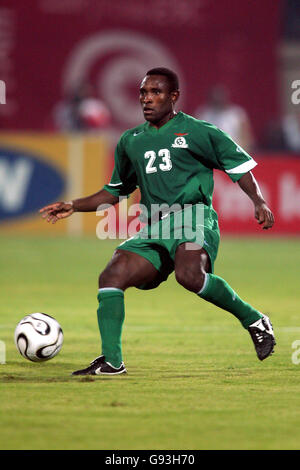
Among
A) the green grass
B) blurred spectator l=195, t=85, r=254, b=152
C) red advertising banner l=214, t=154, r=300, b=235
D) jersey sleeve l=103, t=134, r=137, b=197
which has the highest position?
blurred spectator l=195, t=85, r=254, b=152

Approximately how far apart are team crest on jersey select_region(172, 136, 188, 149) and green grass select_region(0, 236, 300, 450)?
1.57 meters

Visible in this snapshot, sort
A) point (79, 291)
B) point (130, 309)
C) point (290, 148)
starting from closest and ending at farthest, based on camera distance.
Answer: point (130, 309) → point (79, 291) → point (290, 148)

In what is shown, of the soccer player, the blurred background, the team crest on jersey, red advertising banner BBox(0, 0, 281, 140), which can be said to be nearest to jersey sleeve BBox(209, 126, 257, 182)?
the soccer player

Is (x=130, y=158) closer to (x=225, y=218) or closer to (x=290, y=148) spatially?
(x=225, y=218)

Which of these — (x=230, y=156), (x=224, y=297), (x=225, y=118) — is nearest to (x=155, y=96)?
(x=230, y=156)

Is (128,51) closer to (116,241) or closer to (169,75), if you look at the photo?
(116,241)

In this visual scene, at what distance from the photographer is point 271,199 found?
1798 cm

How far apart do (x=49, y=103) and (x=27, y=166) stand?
652cm

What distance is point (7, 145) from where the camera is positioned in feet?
57.8

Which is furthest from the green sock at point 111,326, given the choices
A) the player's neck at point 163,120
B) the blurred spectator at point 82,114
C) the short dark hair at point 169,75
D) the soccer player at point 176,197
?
the blurred spectator at point 82,114

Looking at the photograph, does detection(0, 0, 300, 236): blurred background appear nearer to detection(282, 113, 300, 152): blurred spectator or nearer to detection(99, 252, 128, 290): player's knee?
detection(282, 113, 300, 152): blurred spectator

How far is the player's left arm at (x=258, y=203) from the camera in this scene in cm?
675

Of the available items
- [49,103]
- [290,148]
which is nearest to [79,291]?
[290,148]

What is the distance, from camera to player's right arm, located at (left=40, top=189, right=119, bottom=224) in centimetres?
727
